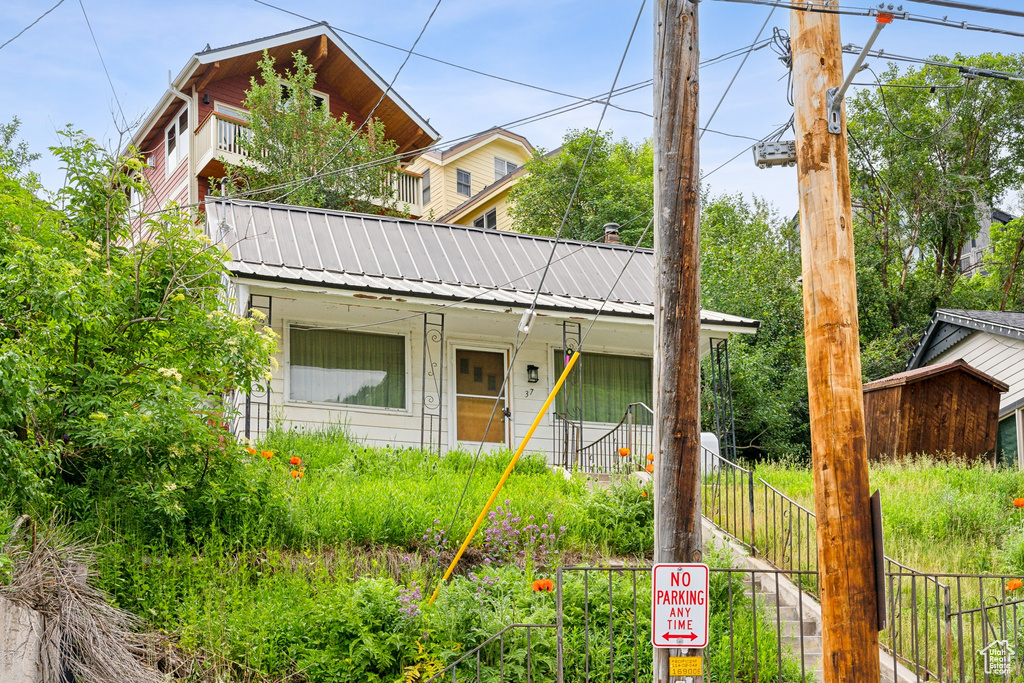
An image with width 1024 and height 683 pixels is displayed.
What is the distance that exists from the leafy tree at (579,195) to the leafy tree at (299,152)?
4.38 meters

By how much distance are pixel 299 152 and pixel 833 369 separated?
767 inches

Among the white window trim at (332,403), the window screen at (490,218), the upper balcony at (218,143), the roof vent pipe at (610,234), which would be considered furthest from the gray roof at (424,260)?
the window screen at (490,218)

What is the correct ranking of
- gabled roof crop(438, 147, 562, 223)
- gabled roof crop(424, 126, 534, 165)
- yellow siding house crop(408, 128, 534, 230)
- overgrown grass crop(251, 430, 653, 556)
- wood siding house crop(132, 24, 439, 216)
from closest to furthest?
overgrown grass crop(251, 430, 653, 556), wood siding house crop(132, 24, 439, 216), gabled roof crop(438, 147, 562, 223), yellow siding house crop(408, 128, 534, 230), gabled roof crop(424, 126, 534, 165)

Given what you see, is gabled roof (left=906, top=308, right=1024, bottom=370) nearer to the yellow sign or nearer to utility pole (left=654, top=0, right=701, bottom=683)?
utility pole (left=654, top=0, right=701, bottom=683)

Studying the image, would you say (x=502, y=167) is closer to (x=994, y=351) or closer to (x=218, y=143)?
(x=218, y=143)

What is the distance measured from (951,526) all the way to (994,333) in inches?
370

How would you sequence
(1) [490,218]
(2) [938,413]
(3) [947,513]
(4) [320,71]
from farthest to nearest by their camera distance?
(1) [490,218], (4) [320,71], (2) [938,413], (3) [947,513]

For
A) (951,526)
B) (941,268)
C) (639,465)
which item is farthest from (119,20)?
(941,268)

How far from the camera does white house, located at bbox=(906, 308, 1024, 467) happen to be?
19703 millimetres

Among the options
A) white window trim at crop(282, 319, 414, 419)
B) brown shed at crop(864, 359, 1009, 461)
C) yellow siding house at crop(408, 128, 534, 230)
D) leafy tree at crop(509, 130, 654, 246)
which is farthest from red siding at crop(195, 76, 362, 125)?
brown shed at crop(864, 359, 1009, 461)

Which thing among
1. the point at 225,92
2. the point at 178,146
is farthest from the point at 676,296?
the point at 178,146

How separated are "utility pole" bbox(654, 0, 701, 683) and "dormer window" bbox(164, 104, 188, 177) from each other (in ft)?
72.3

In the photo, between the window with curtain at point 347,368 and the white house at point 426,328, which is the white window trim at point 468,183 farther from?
the window with curtain at point 347,368

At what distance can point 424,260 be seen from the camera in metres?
17.0
